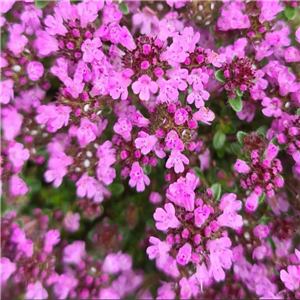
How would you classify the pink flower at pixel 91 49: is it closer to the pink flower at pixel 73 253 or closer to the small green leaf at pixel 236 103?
the small green leaf at pixel 236 103

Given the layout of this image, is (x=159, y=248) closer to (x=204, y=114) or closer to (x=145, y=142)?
(x=145, y=142)

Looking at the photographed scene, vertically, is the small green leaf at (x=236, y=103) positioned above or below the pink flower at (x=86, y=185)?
above

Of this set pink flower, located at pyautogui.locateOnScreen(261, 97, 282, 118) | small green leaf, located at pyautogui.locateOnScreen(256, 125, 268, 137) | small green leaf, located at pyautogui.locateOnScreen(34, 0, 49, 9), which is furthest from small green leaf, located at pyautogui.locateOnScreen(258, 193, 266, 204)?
small green leaf, located at pyautogui.locateOnScreen(34, 0, 49, 9)

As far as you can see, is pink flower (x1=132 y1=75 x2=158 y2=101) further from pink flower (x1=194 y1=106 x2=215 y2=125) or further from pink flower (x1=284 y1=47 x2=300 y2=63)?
pink flower (x1=284 y1=47 x2=300 y2=63)

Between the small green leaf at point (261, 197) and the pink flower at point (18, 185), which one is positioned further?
the pink flower at point (18, 185)

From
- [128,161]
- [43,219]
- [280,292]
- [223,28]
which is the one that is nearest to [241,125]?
[223,28]

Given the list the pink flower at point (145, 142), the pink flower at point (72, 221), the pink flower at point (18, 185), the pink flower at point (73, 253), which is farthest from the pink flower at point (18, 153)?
the pink flower at point (145, 142)

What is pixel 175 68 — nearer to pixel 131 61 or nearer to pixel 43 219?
pixel 131 61
